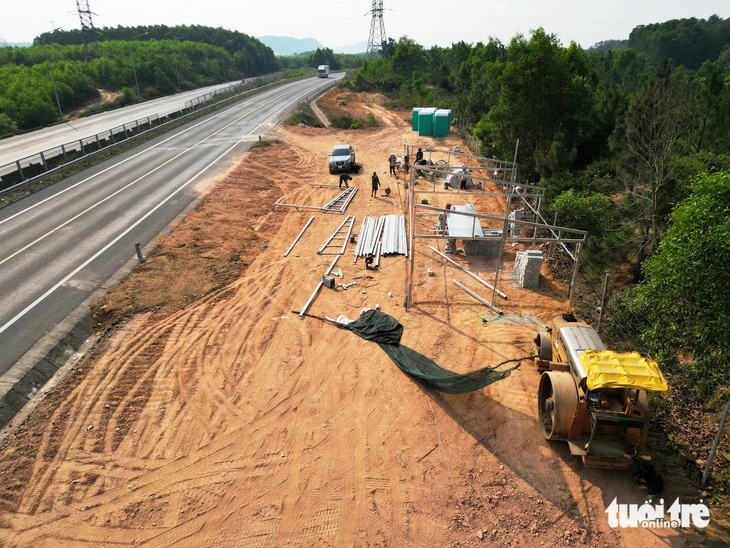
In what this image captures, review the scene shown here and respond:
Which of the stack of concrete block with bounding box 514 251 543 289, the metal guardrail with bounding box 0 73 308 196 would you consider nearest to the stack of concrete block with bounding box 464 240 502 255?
the stack of concrete block with bounding box 514 251 543 289

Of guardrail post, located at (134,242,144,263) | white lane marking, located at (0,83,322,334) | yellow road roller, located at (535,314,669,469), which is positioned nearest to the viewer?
yellow road roller, located at (535,314,669,469)

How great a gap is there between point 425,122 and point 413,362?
1509 inches

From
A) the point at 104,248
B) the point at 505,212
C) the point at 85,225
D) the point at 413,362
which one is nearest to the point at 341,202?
the point at 505,212

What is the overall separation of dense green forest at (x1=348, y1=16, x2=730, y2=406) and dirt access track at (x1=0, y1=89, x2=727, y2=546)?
2709 millimetres

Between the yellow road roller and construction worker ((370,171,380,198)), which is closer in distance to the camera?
the yellow road roller

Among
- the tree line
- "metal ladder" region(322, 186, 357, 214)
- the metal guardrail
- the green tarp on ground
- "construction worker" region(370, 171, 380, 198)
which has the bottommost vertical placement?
the green tarp on ground

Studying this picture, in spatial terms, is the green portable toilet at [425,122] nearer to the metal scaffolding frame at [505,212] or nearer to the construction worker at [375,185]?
the metal scaffolding frame at [505,212]

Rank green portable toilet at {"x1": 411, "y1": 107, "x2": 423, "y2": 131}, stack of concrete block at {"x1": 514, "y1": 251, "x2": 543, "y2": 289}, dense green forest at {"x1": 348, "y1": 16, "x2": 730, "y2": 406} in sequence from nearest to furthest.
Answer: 1. dense green forest at {"x1": 348, "y1": 16, "x2": 730, "y2": 406}
2. stack of concrete block at {"x1": 514, "y1": 251, "x2": 543, "y2": 289}
3. green portable toilet at {"x1": 411, "y1": 107, "x2": 423, "y2": 131}

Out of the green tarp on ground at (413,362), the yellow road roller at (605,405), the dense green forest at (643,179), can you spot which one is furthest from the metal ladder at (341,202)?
the yellow road roller at (605,405)

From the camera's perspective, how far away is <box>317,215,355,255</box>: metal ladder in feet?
68.1

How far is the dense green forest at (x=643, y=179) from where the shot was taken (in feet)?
28.0

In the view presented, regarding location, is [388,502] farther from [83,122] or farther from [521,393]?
[83,122]

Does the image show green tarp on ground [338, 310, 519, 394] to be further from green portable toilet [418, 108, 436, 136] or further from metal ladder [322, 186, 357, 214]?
green portable toilet [418, 108, 436, 136]

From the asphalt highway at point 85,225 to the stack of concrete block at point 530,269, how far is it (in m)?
15.9
